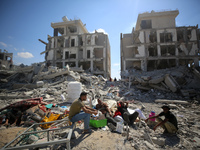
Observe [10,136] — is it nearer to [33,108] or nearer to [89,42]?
[33,108]

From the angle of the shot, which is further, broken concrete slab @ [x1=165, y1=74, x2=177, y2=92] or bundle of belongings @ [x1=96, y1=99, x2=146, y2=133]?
broken concrete slab @ [x1=165, y1=74, x2=177, y2=92]

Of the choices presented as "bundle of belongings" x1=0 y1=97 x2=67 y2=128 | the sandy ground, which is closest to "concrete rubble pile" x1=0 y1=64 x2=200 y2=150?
the sandy ground

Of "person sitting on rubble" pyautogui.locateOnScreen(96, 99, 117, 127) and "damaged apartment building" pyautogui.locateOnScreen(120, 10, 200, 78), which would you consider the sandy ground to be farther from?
"damaged apartment building" pyautogui.locateOnScreen(120, 10, 200, 78)

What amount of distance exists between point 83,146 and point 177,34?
2786 cm

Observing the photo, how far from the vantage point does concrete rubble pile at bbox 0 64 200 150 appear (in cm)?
271

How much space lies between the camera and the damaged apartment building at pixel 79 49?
22.7 metres

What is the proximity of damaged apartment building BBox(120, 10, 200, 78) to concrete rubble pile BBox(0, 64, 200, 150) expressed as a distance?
862 cm

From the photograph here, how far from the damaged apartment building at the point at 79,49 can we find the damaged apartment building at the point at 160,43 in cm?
517

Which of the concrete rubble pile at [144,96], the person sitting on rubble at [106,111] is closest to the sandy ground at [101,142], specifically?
the concrete rubble pile at [144,96]

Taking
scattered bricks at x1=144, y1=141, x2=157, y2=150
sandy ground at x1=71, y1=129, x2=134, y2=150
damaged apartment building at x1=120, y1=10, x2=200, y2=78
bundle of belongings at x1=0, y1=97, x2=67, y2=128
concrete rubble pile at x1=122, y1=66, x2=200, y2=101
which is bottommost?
scattered bricks at x1=144, y1=141, x2=157, y2=150

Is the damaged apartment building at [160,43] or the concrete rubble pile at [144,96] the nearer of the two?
the concrete rubble pile at [144,96]

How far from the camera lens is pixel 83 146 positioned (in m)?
2.29

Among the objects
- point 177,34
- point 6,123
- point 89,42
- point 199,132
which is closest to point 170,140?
point 199,132

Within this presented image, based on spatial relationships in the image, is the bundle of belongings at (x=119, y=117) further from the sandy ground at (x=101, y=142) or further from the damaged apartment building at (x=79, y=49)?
Answer: the damaged apartment building at (x=79, y=49)
